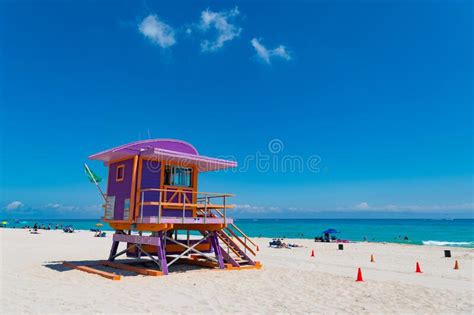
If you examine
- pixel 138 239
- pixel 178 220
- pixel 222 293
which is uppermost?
pixel 178 220

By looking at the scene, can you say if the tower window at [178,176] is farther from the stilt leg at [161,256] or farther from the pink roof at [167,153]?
the stilt leg at [161,256]

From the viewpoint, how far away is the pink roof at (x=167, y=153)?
15.0 meters

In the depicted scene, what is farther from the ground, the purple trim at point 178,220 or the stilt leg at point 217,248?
the purple trim at point 178,220

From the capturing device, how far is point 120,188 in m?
16.0

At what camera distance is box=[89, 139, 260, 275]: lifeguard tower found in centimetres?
1463

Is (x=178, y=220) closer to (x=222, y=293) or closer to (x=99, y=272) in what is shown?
(x=99, y=272)

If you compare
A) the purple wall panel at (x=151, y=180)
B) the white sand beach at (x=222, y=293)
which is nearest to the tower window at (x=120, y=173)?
the purple wall panel at (x=151, y=180)

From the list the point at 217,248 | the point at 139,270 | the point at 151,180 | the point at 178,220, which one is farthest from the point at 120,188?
the point at 217,248

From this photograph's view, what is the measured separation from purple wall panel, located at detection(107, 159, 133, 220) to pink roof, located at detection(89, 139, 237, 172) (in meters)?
0.45

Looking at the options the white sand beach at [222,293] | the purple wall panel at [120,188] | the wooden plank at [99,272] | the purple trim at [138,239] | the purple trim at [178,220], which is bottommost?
the white sand beach at [222,293]

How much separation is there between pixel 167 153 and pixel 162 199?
6.91 feet

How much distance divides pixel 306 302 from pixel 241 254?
7.47 metres

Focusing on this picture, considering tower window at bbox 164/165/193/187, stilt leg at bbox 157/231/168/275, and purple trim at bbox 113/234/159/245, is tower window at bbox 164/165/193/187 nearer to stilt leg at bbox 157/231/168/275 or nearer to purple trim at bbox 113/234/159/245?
stilt leg at bbox 157/231/168/275

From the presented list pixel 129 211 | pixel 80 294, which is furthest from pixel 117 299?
pixel 129 211
